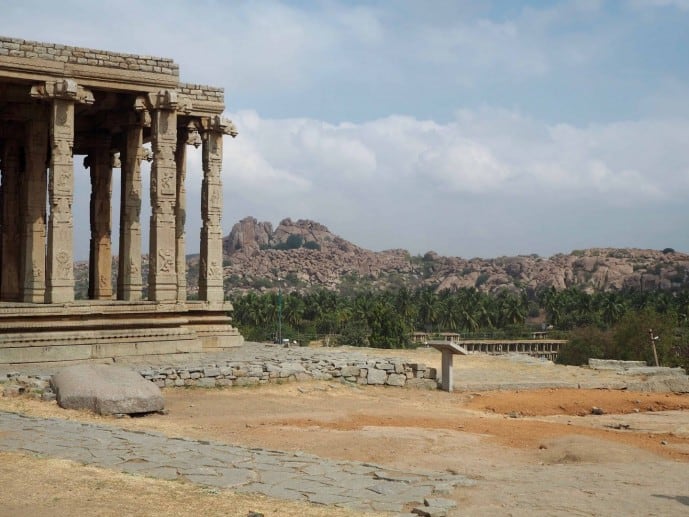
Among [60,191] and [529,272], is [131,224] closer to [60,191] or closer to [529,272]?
[60,191]

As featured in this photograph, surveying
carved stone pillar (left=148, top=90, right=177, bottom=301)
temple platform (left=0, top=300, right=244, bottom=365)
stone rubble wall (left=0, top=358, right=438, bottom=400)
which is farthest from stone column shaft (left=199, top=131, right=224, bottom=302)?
stone rubble wall (left=0, top=358, right=438, bottom=400)

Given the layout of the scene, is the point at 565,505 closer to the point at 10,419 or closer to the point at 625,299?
the point at 10,419

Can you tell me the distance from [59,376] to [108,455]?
5657mm

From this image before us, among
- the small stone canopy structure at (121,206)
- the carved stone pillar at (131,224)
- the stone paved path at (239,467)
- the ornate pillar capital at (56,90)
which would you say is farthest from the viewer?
the carved stone pillar at (131,224)

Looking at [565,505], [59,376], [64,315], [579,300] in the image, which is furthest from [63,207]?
[579,300]

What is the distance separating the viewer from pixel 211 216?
2280 centimetres

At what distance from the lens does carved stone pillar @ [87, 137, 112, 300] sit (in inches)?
978

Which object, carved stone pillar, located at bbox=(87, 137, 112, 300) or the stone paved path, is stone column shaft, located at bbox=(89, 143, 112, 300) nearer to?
carved stone pillar, located at bbox=(87, 137, 112, 300)

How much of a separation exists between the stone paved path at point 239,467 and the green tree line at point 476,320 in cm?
4910

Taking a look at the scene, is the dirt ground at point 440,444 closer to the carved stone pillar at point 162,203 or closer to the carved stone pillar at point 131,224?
the carved stone pillar at point 162,203

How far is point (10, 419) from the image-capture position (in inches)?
422

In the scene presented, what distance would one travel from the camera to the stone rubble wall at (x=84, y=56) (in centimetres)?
1802

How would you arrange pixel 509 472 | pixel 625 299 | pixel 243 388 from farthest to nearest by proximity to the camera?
pixel 625 299 < pixel 243 388 < pixel 509 472

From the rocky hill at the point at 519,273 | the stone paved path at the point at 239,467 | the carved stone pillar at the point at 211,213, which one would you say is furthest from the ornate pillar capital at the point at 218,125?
the rocky hill at the point at 519,273
